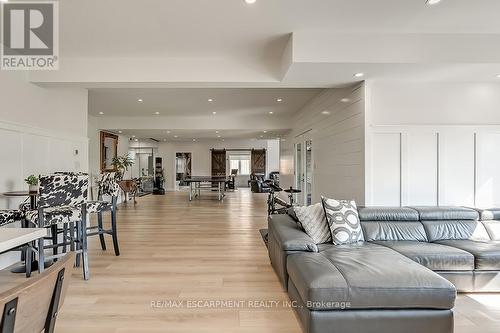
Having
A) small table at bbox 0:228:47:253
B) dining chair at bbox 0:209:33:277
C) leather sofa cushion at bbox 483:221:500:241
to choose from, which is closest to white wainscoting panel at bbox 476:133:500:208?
leather sofa cushion at bbox 483:221:500:241

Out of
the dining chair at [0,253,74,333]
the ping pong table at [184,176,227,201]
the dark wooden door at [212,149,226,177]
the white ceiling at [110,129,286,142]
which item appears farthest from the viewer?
the dark wooden door at [212,149,226,177]

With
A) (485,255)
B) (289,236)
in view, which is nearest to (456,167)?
(485,255)

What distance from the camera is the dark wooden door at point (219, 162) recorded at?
49.6ft

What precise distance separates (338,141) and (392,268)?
10.1ft

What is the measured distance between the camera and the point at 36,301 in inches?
31.2

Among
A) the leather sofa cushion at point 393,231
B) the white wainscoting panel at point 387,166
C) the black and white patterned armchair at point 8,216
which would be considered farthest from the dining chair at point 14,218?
the white wainscoting panel at point 387,166

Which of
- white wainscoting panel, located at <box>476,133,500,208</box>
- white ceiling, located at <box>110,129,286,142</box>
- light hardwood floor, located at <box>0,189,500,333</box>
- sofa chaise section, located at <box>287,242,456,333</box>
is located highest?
white ceiling, located at <box>110,129,286,142</box>

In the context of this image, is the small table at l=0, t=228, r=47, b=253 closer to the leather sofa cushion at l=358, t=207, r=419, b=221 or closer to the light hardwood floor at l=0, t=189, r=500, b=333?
the light hardwood floor at l=0, t=189, r=500, b=333

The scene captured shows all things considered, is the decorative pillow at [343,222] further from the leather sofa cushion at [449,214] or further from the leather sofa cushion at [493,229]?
the leather sofa cushion at [493,229]

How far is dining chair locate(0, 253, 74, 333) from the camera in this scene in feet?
2.20

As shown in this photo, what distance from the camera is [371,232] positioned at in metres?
3.13

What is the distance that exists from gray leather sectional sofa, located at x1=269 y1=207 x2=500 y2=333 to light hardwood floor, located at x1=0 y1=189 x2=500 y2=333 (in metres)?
0.27

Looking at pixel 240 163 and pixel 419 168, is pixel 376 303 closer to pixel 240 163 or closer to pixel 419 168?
pixel 419 168

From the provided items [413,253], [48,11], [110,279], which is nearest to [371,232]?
[413,253]
